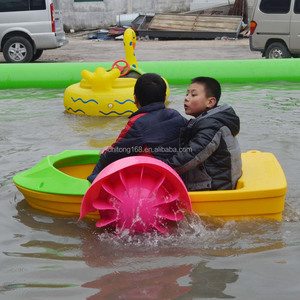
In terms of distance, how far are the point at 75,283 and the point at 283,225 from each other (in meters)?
1.50

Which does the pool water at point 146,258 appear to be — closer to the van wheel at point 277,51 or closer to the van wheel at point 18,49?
the van wheel at point 277,51

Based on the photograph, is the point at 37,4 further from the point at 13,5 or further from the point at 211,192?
the point at 211,192

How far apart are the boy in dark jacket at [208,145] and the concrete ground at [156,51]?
34.5 feet

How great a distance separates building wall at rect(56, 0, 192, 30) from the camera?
22656mm

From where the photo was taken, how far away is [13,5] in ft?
44.2

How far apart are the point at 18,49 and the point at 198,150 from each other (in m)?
10.6

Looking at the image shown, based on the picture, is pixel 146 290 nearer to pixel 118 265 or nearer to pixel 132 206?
pixel 118 265

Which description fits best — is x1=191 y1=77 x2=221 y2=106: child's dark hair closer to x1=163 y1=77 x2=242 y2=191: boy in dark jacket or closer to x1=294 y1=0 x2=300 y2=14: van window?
x1=163 y1=77 x2=242 y2=191: boy in dark jacket

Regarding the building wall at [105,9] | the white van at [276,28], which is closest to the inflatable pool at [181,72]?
the white van at [276,28]

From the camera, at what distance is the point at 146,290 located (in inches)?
125

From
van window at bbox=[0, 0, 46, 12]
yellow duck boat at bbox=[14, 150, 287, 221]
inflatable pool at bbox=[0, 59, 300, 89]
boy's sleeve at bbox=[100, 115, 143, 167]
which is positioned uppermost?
van window at bbox=[0, 0, 46, 12]

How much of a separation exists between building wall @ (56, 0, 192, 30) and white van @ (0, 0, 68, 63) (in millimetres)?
9207

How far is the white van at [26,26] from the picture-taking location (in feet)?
44.0

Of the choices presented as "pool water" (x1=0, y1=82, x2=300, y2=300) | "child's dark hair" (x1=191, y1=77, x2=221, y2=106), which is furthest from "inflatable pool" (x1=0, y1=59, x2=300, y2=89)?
"child's dark hair" (x1=191, y1=77, x2=221, y2=106)
